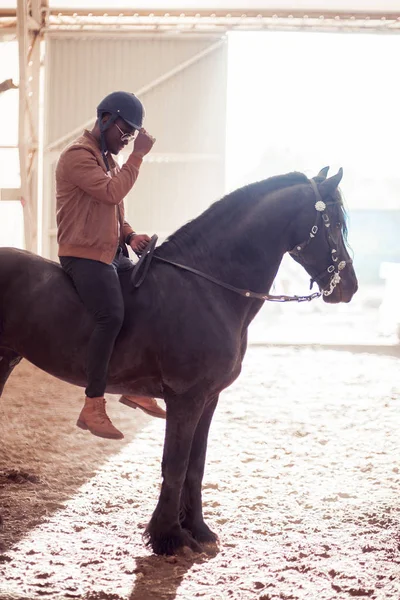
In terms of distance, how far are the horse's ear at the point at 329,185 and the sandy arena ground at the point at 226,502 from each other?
73.2 inches

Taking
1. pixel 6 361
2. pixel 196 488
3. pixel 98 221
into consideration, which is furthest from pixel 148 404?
pixel 98 221

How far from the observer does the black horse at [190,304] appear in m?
3.37

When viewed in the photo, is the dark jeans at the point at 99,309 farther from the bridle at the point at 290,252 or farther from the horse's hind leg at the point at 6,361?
the horse's hind leg at the point at 6,361

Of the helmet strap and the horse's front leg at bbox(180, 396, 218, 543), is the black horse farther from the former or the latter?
the helmet strap

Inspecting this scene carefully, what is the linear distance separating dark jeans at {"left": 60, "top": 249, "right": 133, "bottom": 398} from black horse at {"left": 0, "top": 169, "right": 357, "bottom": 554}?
0.11 meters

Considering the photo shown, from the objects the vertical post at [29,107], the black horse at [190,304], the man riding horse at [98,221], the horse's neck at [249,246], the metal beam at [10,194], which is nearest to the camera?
the man riding horse at [98,221]

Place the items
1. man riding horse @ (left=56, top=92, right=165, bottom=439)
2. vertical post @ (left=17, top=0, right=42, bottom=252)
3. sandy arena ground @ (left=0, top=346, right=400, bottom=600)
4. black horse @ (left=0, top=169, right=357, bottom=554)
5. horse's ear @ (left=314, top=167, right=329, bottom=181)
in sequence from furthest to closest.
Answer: vertical post @ (left=17, top=0, right=42, bottom=252), horse's ear @ (left=314, top=167, right=329, bottom=181), black horse @ (left=0, top=169, right=357, bottom=554), man riding horse @ (left=56, top=92, right=165, bottom=439), sandy arena ground @ (left=0, top=346, right=400, bottom=600)

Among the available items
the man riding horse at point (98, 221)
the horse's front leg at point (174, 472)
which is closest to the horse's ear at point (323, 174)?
the man riding horse at point (98, 221)

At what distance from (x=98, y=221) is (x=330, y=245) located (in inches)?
46.5

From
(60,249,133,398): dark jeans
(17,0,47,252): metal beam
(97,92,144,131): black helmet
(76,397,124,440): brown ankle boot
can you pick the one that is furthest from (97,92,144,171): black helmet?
(17,0,47,252): metal beam

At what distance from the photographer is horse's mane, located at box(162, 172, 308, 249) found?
11.6 ft

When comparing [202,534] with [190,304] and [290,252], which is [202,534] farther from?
[290,252]

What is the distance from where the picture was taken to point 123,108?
332cm

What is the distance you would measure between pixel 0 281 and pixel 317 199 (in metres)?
1.69
